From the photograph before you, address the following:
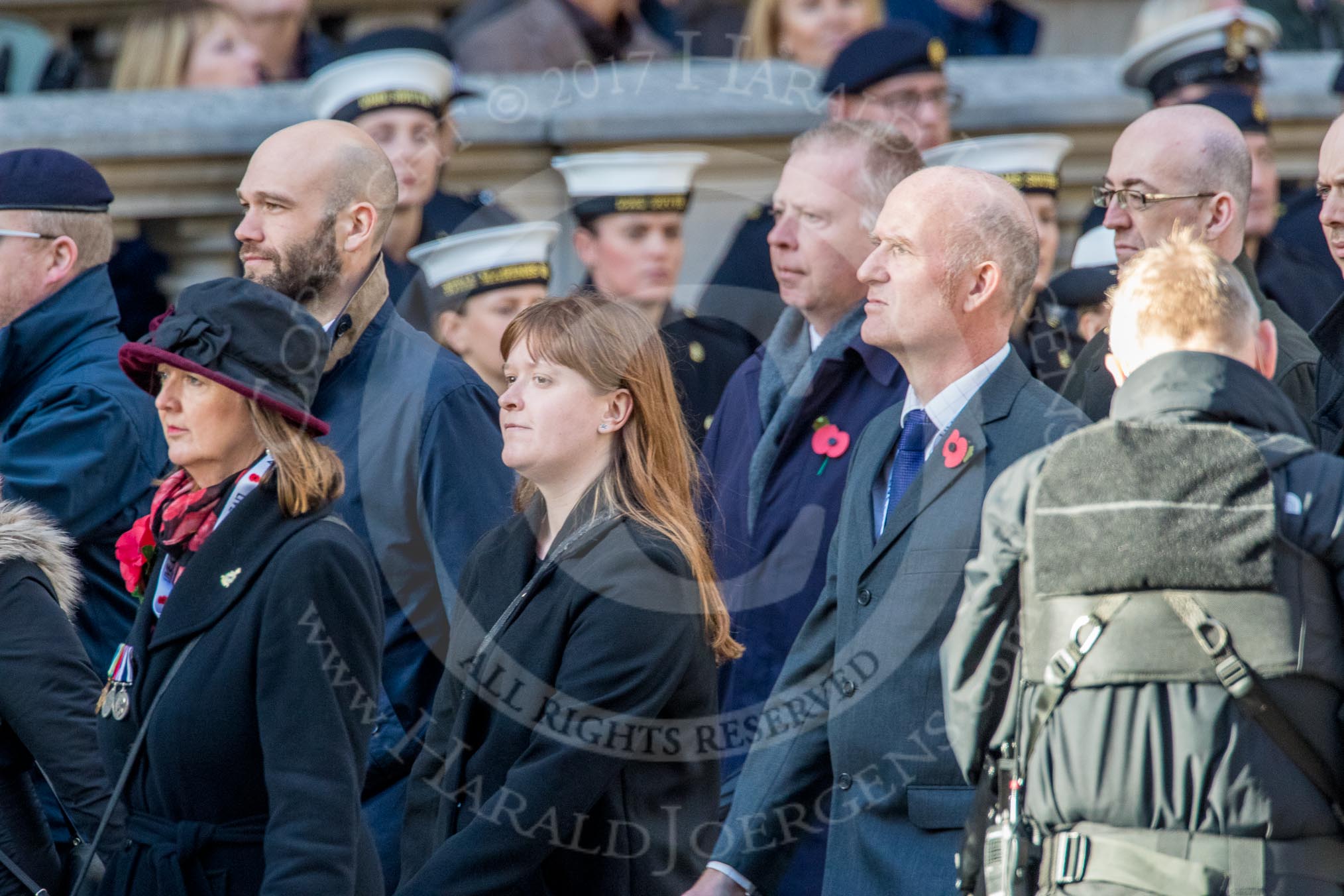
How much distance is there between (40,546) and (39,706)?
0.34m

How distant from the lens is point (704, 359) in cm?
548

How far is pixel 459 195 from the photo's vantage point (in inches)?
245

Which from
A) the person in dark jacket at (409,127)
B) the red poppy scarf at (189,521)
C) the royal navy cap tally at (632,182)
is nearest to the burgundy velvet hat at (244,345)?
the red poppy scarf at (189,521)

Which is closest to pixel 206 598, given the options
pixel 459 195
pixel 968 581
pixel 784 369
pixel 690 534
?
pixel 690 534

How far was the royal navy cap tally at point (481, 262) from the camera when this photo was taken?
5609 mm

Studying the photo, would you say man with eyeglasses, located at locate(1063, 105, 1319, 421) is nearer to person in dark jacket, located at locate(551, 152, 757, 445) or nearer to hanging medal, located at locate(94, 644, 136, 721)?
person in dark jacket, located at locate(551, 152, 757, 445)

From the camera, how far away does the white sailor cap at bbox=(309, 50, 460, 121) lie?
5.82 meters

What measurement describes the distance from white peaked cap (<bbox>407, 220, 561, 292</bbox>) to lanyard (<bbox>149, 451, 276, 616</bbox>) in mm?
2370

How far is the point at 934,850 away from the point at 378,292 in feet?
6.25

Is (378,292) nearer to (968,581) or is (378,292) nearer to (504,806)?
(504,806)

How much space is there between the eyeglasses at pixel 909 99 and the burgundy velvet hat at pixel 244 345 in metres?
2.85

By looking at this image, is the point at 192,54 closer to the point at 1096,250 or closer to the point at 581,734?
the point at 1096,250

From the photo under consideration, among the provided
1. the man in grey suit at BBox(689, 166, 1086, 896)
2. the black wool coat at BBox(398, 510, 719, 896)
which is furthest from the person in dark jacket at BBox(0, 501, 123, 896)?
the man in grey suit at BBox(689, 166, 1086, 896)

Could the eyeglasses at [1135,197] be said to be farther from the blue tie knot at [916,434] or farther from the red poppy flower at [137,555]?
the red poppy flower at [137,555]
